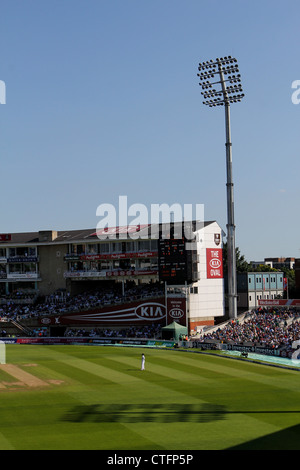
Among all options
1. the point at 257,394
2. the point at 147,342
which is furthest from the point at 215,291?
the point at 257,394

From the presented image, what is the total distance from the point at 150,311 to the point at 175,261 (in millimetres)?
8905

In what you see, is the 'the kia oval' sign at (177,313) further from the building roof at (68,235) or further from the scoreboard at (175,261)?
the building roof at (68,235)

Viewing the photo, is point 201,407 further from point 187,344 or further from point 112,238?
point 112,238

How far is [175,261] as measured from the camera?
206ft

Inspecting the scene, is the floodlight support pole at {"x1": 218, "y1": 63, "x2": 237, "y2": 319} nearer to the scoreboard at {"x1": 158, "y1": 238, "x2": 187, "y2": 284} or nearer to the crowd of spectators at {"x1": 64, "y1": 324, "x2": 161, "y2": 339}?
the scoreboard at {"x1": 158, "y1": 238, "x2": 187, "y2": 284}

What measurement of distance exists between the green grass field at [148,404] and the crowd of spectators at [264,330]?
6265mm

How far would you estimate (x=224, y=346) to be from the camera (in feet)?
186

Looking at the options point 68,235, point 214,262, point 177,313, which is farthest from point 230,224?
point 68,235

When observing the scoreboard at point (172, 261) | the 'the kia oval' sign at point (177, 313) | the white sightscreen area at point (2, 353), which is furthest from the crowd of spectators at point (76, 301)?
the white sightscreen area at point (2, 353)

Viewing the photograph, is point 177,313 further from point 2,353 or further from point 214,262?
point 2,353

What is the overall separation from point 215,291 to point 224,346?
15.1 meters

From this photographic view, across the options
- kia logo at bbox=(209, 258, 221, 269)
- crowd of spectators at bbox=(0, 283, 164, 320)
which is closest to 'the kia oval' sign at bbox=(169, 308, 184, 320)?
crowd of spectators at bbox=(0, 283, 164, 320)

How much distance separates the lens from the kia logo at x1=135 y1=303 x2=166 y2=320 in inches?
2675

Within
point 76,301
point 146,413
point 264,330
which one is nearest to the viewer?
point 146,413
